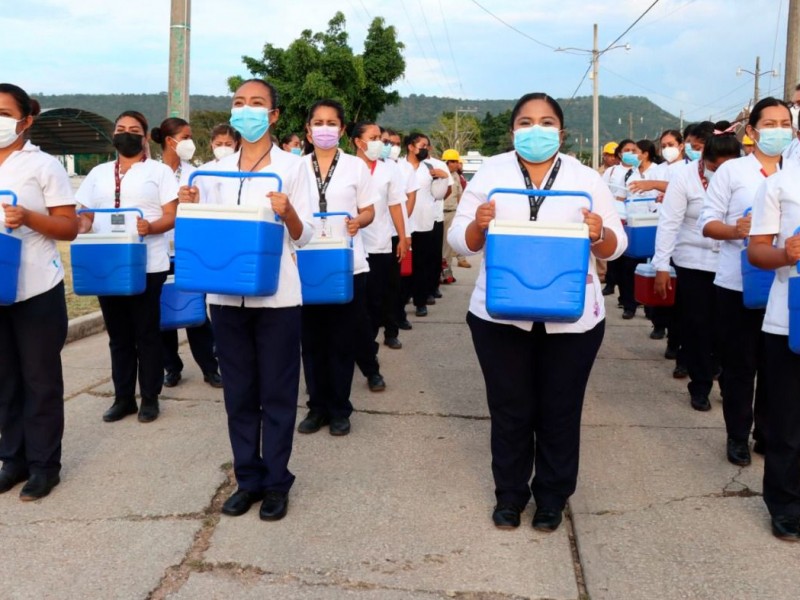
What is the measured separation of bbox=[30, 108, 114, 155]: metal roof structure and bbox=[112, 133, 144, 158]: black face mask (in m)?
23.2

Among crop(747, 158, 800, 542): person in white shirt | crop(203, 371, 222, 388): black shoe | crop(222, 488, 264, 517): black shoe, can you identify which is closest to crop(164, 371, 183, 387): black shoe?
crop(203, 371, 222, 388): black shoe

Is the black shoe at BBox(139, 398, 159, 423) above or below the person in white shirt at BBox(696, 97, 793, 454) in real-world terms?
below

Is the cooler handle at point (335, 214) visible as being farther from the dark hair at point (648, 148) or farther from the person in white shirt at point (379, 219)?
the dark hair at point (648, 148)

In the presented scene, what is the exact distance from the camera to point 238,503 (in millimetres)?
4152

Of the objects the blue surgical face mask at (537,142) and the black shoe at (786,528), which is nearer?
the blue surgical face mask at (537,142)

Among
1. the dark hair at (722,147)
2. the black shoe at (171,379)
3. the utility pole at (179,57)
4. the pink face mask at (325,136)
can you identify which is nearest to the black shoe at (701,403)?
the dark hair at (722,147)

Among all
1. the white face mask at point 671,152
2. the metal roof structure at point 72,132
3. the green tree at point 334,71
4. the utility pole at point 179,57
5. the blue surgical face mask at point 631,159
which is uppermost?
the green tree at point 334,71

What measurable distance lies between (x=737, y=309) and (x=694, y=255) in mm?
1014

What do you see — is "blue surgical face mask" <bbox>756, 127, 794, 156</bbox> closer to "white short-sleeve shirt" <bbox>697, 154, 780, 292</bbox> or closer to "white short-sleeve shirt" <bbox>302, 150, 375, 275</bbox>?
"white short-sleeve shirt" <bbox>697, 154, 780, 292</bbox>

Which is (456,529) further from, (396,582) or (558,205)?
(558,205)

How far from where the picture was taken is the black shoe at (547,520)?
3965mm

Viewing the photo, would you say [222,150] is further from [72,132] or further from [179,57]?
[72,132]

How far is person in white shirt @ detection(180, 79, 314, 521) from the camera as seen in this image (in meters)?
4.02

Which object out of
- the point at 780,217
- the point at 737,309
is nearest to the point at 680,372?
the point at 737,309
